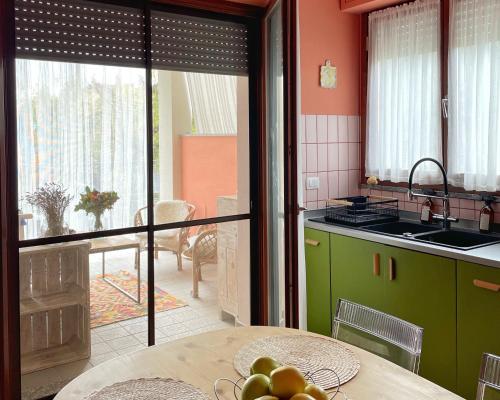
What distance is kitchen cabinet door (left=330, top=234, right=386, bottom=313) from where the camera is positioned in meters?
2.86

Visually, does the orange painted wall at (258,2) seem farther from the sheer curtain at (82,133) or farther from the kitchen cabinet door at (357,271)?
the kitchen cabinet door at (357,271)

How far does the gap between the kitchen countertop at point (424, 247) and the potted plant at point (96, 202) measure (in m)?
1.27

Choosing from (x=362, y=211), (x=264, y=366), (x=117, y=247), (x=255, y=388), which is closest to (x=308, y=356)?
(x=264, y=366)

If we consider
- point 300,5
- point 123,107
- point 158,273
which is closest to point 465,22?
point 300,5

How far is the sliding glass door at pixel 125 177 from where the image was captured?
2.47 metres

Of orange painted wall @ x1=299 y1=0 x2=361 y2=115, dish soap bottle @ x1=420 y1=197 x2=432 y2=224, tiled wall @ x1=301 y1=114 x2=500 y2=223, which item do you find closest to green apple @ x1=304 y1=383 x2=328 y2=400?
dish soap bottle @ x1=420 y1=197 x2=432 y2=224

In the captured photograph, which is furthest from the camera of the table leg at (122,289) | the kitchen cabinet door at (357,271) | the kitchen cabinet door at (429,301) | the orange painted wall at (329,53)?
the orange painted wall at (329,53)

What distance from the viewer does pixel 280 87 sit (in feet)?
9.88

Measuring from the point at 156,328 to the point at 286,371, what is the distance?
77.6 inches

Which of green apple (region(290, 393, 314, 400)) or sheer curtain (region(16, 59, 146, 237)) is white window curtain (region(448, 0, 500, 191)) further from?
green apple (region(290, 393, 314, 400))

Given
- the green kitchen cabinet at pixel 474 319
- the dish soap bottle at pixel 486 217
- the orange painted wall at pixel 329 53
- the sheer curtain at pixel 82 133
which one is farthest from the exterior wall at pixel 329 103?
the green kitchen cabinet at pixel 474 319

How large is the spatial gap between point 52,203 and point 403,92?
2.24 meters

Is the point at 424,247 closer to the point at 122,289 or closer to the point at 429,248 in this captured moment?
the point at 429,248

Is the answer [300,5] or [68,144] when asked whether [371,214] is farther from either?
[68,144]
